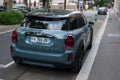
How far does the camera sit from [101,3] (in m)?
120

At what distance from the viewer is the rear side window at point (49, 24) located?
7620 millimetres

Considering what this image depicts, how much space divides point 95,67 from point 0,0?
49.5 meters

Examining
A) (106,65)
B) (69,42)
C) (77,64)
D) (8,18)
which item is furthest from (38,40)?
(8,18)

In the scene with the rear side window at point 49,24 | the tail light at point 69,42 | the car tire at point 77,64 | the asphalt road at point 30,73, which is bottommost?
the asphalt road at point 30,73

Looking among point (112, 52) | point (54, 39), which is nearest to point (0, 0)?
point (112, 52)

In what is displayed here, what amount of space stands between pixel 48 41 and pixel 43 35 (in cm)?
19

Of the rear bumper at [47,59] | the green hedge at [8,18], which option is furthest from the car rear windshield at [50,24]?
the green hedge at [8,18]

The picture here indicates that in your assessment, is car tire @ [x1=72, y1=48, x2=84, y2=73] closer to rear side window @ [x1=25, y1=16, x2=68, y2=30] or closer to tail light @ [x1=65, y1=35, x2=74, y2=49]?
tail light @ [x1=65, y1=35, x2=74, y2=49]

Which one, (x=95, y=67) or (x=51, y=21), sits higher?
(x=51, y=21)

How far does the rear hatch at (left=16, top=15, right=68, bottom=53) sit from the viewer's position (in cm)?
735

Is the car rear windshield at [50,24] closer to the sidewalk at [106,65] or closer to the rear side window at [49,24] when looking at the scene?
the rear side window at [49,24]

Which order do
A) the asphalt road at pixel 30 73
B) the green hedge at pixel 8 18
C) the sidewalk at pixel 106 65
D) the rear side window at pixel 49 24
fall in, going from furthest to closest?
the green hedge at pixel 8 18
the sidewalk at pixel 106 65
the rear side window at pixel 49 24
the asphalt road at pixel 30 73

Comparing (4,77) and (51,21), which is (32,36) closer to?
(51,21)

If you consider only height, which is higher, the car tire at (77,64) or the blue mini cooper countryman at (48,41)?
the blue mini cooper countryman at (48,41)
